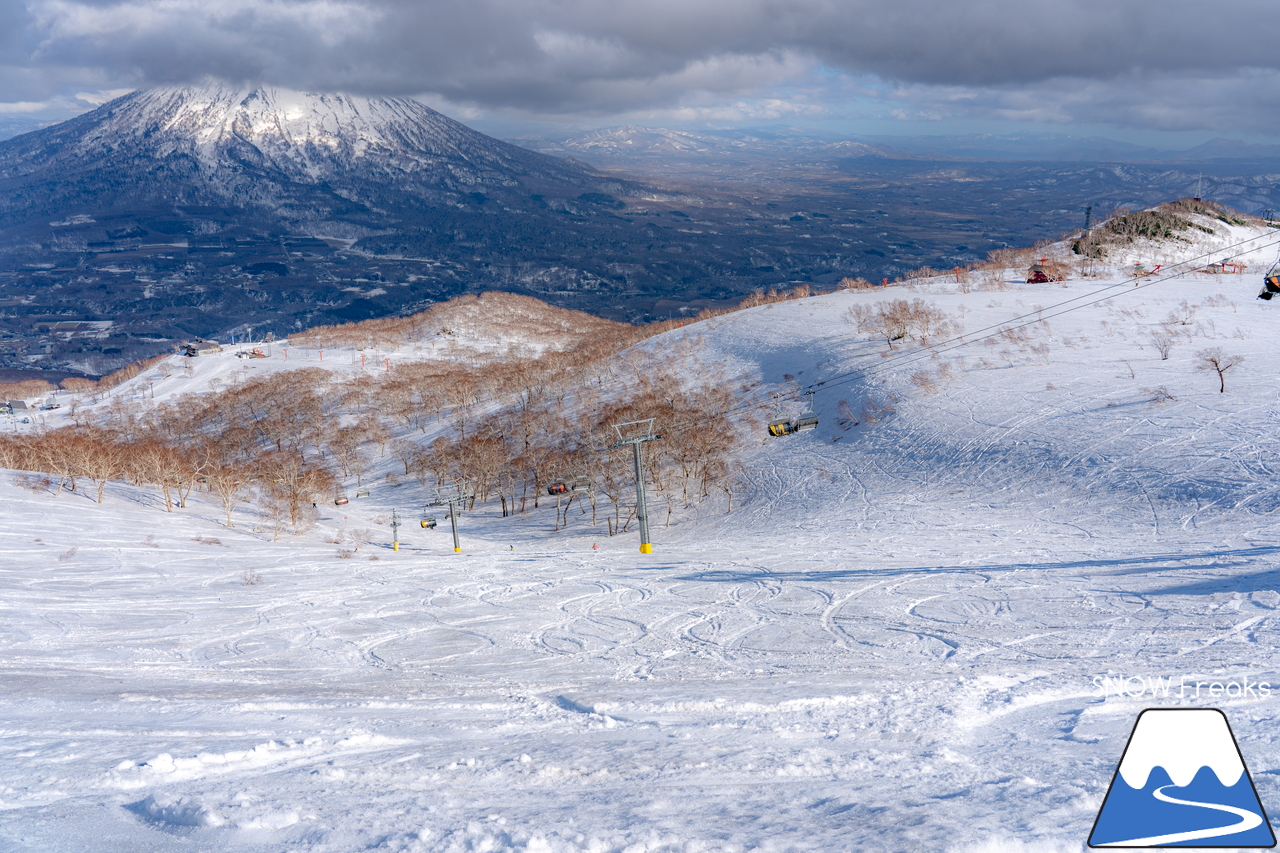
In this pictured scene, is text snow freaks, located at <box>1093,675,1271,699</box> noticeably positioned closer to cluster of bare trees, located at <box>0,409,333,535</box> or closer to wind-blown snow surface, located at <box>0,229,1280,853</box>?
wind-blown snow surface, located at <box>0,229,1280,853</box>

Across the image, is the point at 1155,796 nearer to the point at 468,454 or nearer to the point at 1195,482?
the point at 1195,482

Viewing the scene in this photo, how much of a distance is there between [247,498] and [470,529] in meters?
16.0

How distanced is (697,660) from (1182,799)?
31.3 feet

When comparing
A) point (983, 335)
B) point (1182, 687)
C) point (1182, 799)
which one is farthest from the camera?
point (983, 335)

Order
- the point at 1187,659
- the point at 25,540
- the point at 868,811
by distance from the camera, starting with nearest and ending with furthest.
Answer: the point at 868,811 → the point at 1187,659 → the point at 25,540

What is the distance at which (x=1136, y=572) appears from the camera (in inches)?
757

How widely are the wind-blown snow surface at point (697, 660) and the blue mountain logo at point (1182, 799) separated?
1.78 ft

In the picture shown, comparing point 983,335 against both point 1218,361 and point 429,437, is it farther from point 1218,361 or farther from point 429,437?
point 429,437

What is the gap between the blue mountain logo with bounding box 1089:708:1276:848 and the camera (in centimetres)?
564

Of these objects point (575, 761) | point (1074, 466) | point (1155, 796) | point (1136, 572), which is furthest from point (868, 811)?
point (1074, 466)

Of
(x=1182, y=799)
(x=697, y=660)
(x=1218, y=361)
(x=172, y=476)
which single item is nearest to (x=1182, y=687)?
(x=1182, y=799)

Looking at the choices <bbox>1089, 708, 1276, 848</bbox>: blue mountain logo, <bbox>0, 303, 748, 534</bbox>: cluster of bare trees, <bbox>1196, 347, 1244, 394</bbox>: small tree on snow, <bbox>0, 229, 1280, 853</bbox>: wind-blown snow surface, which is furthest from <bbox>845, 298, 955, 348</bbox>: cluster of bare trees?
<bbox>1089, 708, 1276, 848</bbox>: blue mountain logo

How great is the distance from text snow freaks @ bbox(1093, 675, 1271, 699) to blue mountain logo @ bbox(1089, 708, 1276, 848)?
4.67 metres

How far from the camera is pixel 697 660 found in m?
14.6
